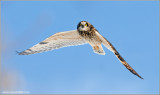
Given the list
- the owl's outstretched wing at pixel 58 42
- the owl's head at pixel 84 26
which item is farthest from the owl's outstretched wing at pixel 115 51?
the owl's outstretched wing at pixel 58 42

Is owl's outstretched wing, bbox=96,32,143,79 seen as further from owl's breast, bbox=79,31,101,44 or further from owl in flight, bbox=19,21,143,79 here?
owl's breast, bbox=79,31,101,44

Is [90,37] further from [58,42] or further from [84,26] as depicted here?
[58,42]

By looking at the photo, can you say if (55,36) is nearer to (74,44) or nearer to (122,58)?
(74,44)

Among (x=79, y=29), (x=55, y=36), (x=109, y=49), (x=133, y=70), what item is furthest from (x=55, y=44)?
(x=133, y=70)

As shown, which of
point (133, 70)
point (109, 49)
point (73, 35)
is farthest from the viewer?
point (73, 35)

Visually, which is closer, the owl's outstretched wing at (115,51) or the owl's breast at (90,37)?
the owl's outstretched wing at (115,51)

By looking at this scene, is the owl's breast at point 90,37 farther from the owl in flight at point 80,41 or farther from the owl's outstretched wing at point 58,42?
the owl's outstretched wing at point 58,42

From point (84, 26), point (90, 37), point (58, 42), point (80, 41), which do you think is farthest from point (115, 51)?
point (58, 42)

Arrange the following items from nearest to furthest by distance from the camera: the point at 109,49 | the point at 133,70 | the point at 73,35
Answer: the point at 133,70
the point at 109,49
the point at 73,35
